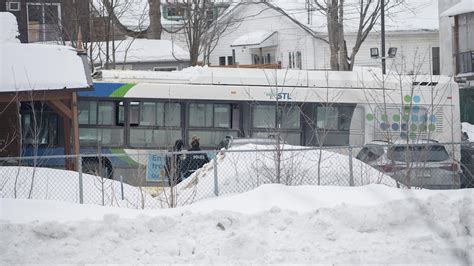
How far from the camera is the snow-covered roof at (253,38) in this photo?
1873 inches

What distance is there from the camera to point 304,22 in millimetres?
45719

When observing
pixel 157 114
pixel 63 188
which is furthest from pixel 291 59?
pixel 63 188

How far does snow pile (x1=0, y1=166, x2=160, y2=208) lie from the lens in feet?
41.6

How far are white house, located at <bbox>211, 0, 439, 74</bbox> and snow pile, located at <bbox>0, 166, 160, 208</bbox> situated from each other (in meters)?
30.3

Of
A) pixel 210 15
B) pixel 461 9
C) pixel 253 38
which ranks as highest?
pixel 461 9

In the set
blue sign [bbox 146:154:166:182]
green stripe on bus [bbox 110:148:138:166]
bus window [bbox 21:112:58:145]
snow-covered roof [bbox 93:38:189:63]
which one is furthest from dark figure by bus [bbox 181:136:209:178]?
snow-covered roof [bbox 93:38:189:63]

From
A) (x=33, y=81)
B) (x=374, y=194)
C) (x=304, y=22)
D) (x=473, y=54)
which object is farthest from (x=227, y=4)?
(x=374, y=194)

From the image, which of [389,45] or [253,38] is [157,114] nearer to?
[389,45]

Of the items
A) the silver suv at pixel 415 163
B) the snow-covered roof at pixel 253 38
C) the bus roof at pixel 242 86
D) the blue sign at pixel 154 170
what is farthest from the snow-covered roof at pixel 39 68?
the snow-covered roof at pixel 253 38

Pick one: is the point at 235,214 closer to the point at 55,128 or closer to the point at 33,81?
the point at 33,81

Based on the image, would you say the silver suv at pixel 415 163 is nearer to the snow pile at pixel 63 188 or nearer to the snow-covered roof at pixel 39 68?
the snow pile at pixel 63 188

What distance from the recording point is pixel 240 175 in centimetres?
1423

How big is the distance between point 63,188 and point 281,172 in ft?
12.9

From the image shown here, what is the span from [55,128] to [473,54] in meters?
26.1
